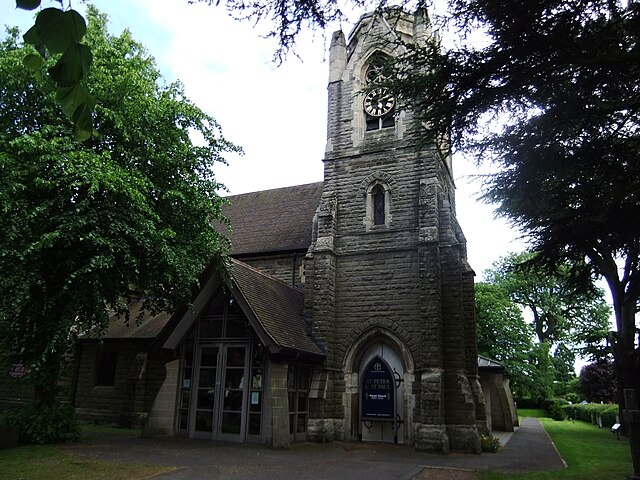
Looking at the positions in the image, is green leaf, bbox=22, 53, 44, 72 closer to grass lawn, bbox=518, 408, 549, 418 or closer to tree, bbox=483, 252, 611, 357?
tree, bbox=483, 252, 611, 357

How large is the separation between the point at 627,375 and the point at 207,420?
13.6 metres

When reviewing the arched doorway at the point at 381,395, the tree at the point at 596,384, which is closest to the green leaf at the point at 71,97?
the arched doorway at the point at 381,395

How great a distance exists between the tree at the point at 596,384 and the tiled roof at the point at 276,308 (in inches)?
1281

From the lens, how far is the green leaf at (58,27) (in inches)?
58.2

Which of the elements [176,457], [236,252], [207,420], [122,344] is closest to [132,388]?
[122,344]

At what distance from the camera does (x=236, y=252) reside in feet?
68.4

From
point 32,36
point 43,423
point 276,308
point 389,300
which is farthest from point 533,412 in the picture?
point 32,36

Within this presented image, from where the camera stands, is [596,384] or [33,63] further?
[596,384]

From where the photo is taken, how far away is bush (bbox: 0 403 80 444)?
39.2 ft

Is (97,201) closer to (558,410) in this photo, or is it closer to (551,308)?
(558,410)

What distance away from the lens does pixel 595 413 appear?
29594 millimetres

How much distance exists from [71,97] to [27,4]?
0.31m

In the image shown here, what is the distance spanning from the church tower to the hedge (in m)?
15.3

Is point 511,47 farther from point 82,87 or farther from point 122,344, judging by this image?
point 122,344
